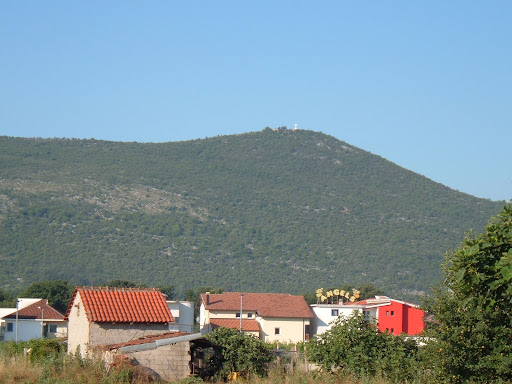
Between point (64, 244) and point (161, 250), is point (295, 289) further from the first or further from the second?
point (64, 244)

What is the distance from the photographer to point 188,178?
196 meters

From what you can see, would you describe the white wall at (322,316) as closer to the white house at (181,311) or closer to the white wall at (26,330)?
the white house at (181,311)

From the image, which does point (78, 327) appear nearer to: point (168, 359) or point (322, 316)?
point (168, 359)

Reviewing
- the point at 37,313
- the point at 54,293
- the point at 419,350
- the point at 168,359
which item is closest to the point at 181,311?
the point at 37,313

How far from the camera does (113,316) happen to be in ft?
115

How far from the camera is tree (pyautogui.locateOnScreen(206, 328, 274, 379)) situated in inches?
1186

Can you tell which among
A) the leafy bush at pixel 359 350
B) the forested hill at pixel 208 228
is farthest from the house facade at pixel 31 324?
the forested hill at pixel 208 228

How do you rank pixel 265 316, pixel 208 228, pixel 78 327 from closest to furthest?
pixel 78 327
pixel 265 316
pixel 208 228

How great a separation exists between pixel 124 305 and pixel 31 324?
134ft

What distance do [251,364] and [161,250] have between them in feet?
406

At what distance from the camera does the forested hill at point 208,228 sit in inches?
5586

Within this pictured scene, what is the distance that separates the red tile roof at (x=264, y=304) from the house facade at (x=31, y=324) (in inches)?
557

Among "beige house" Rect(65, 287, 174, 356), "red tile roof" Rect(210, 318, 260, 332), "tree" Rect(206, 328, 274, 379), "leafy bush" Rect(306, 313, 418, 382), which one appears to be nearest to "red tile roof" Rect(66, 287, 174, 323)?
"beige house" Rect(65, 287, 174, 356)

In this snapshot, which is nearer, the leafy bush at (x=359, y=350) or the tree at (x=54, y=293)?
the leafy bush at (x=359, y=350)
